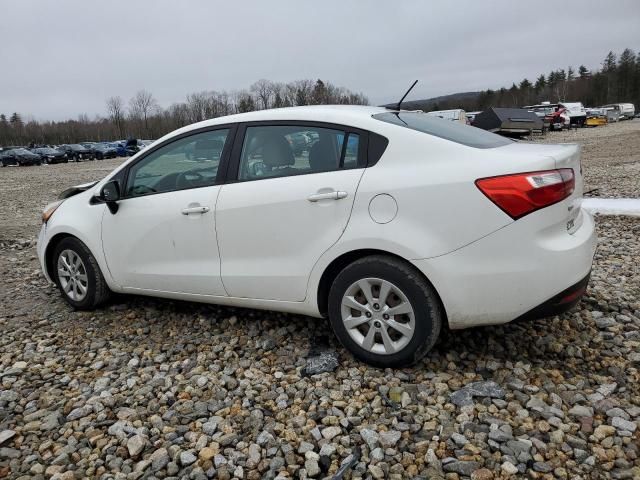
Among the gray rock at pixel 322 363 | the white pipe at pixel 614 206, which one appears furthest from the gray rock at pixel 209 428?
the white pipe at pixel 614 206

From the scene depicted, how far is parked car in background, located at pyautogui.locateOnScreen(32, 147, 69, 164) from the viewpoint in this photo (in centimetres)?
4288

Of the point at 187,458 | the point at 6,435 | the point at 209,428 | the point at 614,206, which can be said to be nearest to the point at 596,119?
the point at 614,206

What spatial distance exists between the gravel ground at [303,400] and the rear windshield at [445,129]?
4.39 ft

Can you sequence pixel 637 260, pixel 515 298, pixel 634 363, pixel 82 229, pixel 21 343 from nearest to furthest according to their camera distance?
pixel 515 298 < pixel 634 363 < pixel 21 343 < pixel 82 229 < pixel 637 260

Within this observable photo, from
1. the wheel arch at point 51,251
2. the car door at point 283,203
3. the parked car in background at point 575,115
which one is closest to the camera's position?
the car door at point 283,203

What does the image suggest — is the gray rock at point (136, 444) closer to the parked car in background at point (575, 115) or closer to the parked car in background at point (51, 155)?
the parked car in background at point (575, 115)

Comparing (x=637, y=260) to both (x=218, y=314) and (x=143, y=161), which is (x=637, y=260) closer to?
(x=218, y=314)

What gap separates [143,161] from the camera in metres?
3.95

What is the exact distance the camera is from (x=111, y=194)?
3.91m

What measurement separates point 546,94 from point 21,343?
4324 inches

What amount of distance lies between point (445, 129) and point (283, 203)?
1.16m

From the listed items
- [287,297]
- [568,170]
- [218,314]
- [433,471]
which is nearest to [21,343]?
[218,314]

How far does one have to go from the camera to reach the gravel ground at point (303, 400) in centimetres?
240

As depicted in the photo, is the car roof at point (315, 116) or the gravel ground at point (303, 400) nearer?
the gravel ground at point (303, 400)
